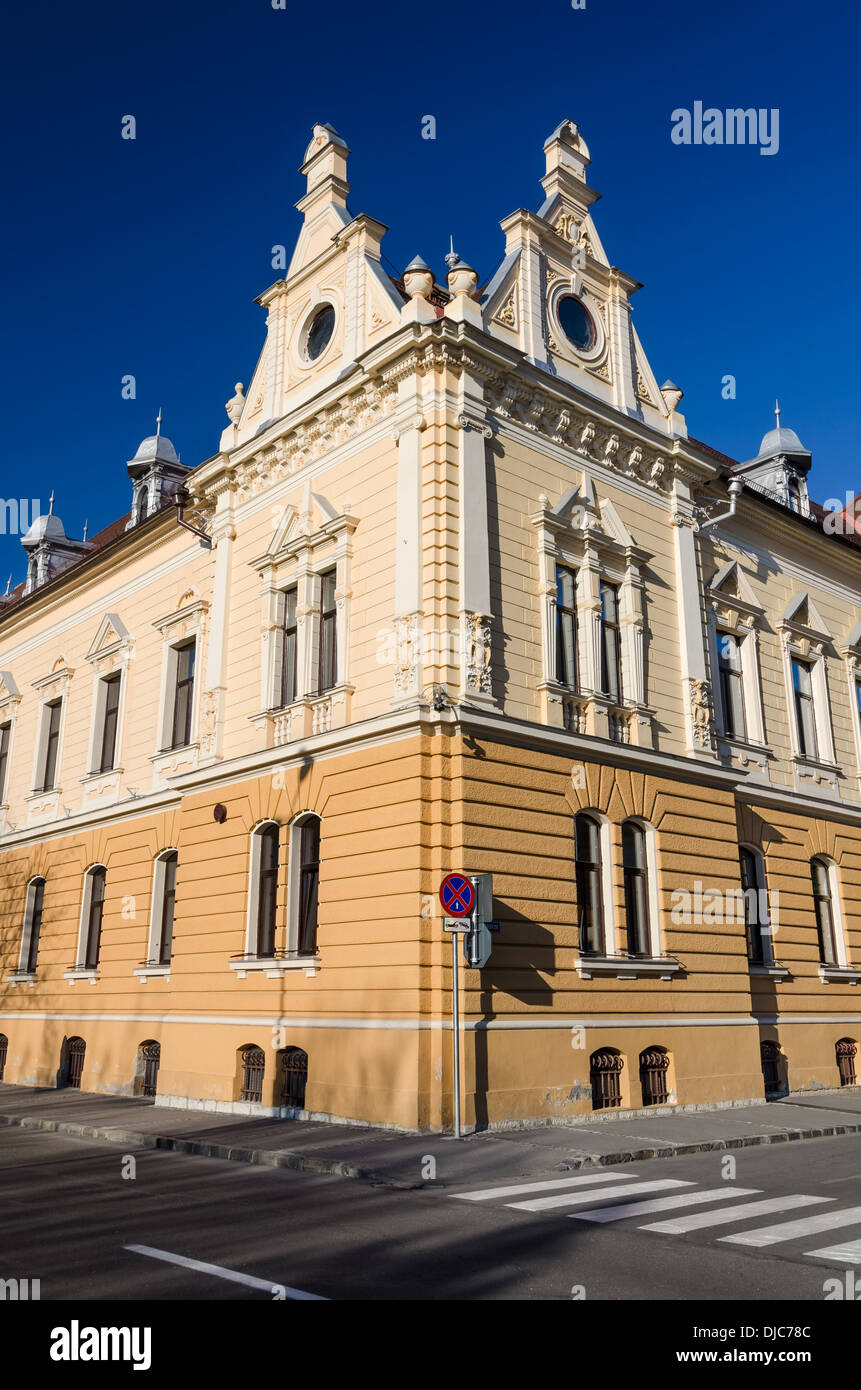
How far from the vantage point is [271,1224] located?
8180 mm

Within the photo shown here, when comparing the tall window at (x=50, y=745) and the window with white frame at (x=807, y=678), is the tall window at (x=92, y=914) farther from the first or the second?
the window with white frame at (x=807, y=678)

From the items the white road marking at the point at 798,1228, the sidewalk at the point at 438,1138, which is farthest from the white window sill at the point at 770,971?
the white road marking at the point at 798,1228

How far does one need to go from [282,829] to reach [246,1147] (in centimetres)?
534

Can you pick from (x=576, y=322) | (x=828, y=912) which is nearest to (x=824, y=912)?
(x=828, y=912)

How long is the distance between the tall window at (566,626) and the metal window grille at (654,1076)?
567 centimetres

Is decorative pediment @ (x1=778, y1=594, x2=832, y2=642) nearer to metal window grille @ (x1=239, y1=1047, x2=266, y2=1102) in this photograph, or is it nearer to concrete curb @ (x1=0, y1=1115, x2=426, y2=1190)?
metal window grille @ (x1=239, y1=1047, x2=266, y2=1102)

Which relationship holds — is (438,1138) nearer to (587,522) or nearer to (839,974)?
(587,522)

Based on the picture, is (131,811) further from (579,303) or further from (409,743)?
(579,303)

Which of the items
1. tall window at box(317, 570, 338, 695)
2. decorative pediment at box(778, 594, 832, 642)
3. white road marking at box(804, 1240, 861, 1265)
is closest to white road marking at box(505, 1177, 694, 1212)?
white road marking at box(804, 1240, 861, 1265)

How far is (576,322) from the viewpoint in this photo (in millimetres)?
19234

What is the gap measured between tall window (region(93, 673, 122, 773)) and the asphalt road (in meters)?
13.0

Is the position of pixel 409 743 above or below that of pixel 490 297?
below

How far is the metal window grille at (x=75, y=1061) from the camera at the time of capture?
22.0 m
